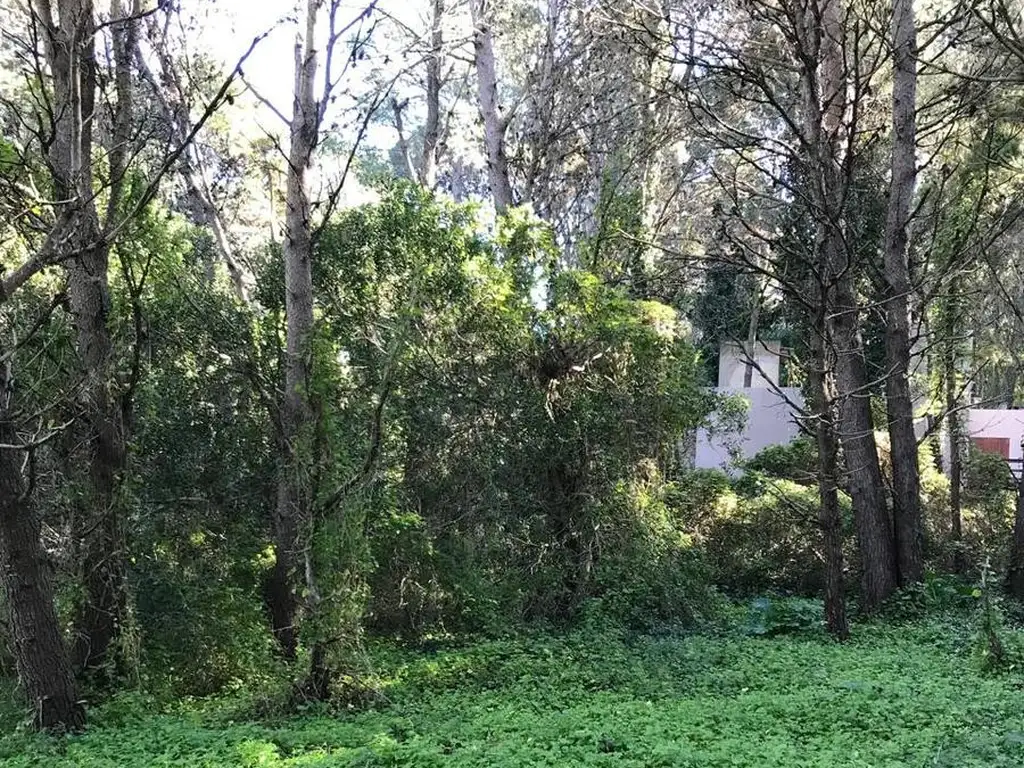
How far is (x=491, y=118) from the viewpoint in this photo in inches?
509

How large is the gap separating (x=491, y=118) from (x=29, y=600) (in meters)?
9.52

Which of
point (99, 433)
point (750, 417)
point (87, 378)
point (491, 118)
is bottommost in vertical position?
point (99, 433)

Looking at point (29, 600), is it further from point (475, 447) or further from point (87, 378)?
point (475, 447)

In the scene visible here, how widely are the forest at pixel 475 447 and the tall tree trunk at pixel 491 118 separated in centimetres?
7

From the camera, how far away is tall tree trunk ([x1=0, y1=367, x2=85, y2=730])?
18.9 ft

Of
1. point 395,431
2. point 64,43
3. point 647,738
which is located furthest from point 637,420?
point 64,43

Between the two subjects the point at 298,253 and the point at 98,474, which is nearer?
the point at 98,474

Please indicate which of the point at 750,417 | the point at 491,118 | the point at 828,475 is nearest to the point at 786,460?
the point at 750,417

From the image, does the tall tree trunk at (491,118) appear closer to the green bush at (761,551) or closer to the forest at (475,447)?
the forest at (475,447)

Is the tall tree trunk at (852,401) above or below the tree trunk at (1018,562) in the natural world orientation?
above

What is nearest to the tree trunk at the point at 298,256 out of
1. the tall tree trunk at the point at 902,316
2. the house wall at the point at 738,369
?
the tall tree trunk at the point at 902,316

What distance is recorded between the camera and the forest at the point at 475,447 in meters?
5.72

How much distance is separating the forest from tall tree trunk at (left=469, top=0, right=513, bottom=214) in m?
0.07

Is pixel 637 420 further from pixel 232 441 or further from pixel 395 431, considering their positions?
pixel 232 441
